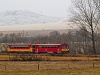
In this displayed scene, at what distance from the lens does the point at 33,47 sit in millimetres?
59344

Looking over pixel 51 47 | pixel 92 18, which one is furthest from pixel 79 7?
pixel 51 47

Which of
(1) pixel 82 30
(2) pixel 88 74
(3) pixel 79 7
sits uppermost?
(3) pixel 79 7

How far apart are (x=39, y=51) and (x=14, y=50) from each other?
20.3ft

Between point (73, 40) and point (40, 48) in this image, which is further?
point (73, 40)

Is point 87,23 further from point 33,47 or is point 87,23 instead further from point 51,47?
point 33,47

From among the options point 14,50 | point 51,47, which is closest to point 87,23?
point 51,47

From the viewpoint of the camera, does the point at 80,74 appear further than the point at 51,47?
No

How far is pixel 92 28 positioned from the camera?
58656 millimetres

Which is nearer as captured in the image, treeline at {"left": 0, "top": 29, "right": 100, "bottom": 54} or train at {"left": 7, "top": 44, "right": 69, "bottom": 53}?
train at {"left": 7, "top": 44, "right": 69, "bottom": 53}

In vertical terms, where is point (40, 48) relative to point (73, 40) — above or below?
below

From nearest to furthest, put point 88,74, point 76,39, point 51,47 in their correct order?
point 88,74 < point 51,47 < point 76,39

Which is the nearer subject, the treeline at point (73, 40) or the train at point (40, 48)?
the train at point (40, 48)

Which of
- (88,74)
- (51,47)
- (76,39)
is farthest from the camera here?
(76,39)

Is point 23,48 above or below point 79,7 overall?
below
